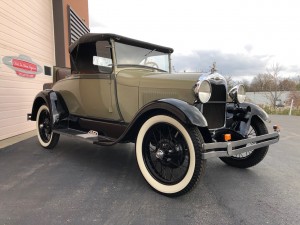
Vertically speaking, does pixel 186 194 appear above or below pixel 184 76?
below

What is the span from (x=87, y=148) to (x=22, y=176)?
1.64m

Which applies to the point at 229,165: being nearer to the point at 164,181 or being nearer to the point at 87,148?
the point at 164,181

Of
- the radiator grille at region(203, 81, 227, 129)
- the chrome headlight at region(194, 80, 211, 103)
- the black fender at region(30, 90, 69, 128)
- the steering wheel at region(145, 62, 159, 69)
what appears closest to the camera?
the chrome headlight at region(194, 80, 211, 103)

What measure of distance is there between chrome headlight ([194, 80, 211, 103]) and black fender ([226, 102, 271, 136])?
0.77 m

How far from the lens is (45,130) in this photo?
4887 mm

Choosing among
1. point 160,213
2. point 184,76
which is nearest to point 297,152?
point 184,76

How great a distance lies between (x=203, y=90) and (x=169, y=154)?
32.0 inches

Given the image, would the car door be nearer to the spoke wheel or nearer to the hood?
the hood

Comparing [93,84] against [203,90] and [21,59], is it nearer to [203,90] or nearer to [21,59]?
[203,90]

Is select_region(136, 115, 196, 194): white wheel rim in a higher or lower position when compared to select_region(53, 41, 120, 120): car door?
lower

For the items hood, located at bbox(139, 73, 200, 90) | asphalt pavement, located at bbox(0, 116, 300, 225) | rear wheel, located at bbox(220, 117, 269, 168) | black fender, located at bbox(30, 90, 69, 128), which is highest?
hood, located at bbox(139, 73, 200, 90)

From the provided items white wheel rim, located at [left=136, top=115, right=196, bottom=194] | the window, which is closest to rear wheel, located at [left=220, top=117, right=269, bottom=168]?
white wheel rim, located at [left=136, top=115, right=196, bottom=194]

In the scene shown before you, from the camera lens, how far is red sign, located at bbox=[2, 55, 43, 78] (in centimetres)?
598

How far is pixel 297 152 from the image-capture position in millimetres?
4766
